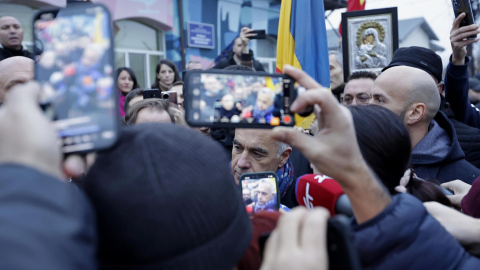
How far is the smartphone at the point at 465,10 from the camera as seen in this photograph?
3.09 metres

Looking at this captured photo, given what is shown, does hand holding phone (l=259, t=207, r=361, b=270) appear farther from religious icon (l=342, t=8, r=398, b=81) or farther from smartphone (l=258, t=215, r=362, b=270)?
religious icon (l=342, t=8, r=398, b=81)

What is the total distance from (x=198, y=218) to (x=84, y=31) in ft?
1.62

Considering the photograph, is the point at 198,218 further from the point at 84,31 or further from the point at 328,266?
the point at 84,31

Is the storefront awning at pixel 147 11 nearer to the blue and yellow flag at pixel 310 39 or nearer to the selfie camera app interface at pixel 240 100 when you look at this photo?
the blue and yellow flag at pixel 310 39

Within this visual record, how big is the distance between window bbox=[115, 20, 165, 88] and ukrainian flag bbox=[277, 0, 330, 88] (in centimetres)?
707

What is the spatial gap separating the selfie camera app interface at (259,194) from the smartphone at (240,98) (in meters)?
0.59

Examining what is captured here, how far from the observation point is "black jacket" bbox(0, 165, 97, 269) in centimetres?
59

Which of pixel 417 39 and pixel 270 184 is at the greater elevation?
pixel 417 39

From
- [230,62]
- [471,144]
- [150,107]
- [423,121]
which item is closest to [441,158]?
[423,121]

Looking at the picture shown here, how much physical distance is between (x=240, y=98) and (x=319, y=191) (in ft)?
1.51

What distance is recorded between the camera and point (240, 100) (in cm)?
132

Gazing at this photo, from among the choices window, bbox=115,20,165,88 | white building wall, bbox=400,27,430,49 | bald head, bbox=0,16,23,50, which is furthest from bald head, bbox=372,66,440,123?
white building wall, bbox=400,27,430,49

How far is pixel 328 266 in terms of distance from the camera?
2.91 ft

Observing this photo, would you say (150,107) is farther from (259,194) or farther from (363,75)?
(363,75)
